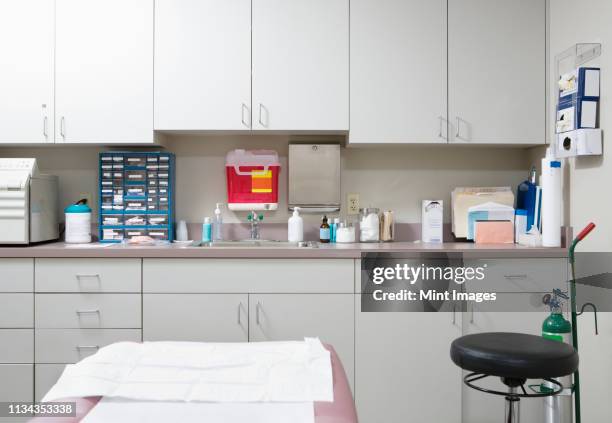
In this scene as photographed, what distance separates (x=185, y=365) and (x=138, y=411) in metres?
0.23

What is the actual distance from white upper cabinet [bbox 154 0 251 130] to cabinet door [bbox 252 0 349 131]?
0.08 meters

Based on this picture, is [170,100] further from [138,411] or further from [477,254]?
[138,411]

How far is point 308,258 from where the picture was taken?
2543mm

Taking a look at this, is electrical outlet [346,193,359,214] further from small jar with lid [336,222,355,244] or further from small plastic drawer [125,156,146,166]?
small plastic drawer [125,156,146,166]

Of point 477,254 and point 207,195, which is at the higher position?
point 207,195

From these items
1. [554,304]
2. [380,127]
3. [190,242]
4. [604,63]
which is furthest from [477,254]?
[190,242]

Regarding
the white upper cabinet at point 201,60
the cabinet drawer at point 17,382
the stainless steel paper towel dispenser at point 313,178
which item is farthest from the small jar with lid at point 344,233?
the cabinet drawer at point 17,382

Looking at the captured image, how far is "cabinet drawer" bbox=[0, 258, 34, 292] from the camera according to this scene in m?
2.57

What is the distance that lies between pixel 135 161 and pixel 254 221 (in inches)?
29.6

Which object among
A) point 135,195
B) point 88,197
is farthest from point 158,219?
point 88,197

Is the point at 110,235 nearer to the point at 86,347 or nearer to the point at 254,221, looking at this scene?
the point at 86,347

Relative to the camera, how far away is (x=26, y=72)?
2.78 m

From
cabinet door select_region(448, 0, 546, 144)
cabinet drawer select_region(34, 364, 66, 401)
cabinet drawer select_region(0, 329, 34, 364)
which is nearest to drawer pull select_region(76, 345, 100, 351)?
cabinet drawer select_region(34, 364, 66, 401)

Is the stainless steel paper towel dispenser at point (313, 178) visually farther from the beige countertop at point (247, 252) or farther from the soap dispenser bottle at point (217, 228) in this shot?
the beige countertop at point (247, 252)
